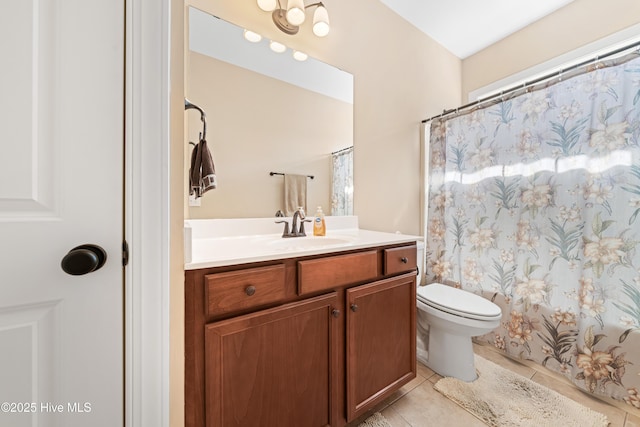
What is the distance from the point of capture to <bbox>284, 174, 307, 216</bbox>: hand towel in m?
1.41

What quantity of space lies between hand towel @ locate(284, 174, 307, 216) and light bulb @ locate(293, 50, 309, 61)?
70 cm

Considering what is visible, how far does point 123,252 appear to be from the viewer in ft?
1.91

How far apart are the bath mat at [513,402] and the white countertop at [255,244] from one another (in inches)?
36.4

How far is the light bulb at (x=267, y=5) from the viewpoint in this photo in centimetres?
123

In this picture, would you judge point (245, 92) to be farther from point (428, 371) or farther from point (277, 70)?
point (428, 371)

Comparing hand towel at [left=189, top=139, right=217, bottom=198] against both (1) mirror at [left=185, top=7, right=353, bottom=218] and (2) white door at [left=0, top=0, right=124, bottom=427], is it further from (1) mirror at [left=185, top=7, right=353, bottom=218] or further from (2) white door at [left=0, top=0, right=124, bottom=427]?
(2) white door at [left=0, top=0, right=124, bottom=427]

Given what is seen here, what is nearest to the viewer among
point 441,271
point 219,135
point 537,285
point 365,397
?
point 365,397

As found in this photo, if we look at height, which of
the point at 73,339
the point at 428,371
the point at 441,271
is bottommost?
the point at 428,371

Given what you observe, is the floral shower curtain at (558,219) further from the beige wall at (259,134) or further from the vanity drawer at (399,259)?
the beige wall at (259,134)

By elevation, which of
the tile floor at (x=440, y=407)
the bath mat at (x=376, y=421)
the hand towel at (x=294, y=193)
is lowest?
the tile floor at (x=440, y=407)

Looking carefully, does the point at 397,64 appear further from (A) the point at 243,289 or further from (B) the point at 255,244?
(A) the point at 243,289

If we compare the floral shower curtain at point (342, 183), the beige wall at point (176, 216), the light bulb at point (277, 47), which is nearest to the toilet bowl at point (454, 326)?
the floral shower curtain at point (342, 183)

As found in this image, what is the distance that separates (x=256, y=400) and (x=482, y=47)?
119 inches

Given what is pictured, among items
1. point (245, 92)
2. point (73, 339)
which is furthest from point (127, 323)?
point (245, 92)
